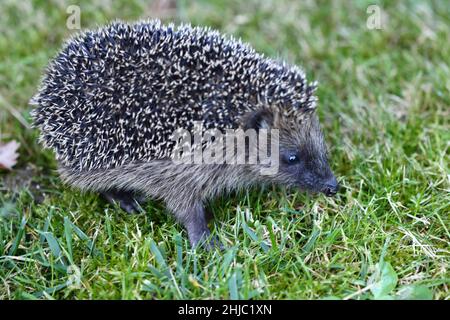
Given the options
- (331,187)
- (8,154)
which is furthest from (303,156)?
(8,154)

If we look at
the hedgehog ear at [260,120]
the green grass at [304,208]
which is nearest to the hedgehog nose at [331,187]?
the green grass at [304,208]

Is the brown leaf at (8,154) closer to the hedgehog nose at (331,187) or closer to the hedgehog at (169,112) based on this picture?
the hedgehog at (169,112)

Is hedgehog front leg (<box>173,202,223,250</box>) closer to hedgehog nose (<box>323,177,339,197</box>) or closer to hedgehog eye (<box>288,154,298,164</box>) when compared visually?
hedgehog eye (<box>288,154,298,164</box>)

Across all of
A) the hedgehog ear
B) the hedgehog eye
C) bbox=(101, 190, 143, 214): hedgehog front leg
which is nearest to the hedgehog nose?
the hedgehog eye

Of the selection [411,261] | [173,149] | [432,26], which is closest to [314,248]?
[411,261]

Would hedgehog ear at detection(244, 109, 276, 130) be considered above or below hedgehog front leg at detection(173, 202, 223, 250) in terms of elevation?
above

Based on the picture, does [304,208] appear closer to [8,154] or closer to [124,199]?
[124,199]
